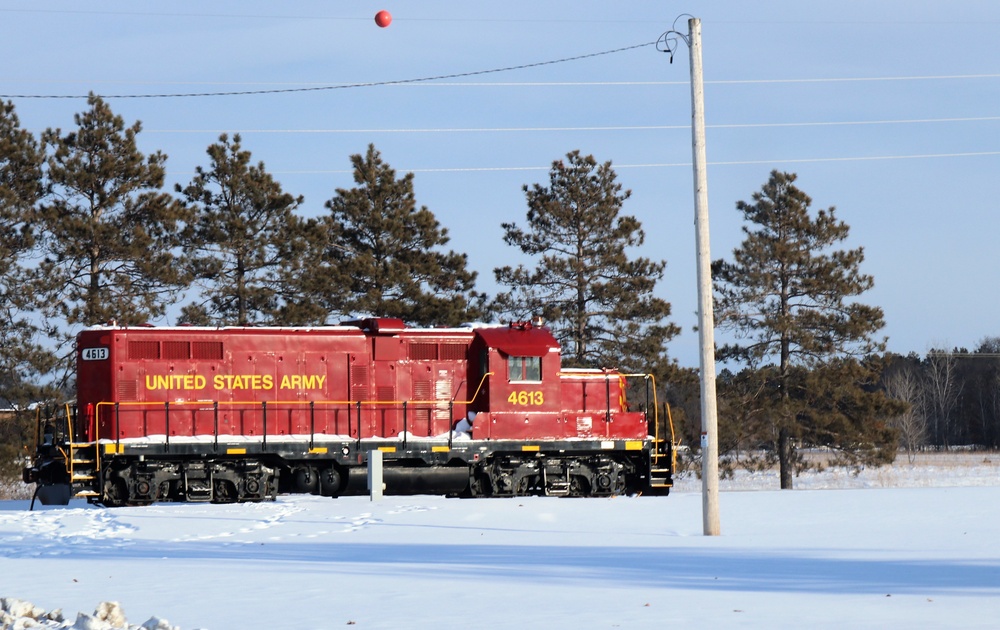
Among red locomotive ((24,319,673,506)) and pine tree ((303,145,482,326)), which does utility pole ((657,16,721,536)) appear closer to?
red locomotive ((24,319,673,506))

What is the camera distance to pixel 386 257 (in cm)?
3534

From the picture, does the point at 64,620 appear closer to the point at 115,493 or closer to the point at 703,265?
the point at 703,265

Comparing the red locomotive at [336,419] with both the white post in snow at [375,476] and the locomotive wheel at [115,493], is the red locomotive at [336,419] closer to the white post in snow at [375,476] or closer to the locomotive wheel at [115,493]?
the locomotive wheel at [115,493]

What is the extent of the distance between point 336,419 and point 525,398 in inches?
151

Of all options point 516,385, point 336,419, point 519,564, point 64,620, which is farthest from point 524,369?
point 64,620

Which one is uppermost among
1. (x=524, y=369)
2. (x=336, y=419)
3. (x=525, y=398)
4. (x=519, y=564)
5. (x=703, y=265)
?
(x=703, y=265)

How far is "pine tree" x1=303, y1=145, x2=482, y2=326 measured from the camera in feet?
111

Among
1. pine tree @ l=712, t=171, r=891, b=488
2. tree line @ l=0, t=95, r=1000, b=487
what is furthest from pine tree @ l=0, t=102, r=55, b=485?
pine tree @ l=712, t=171, r=891, b=488

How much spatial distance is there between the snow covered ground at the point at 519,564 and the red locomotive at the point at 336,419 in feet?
5.83

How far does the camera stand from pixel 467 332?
2444 cm

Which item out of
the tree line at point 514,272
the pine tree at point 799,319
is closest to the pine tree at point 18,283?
the tree line at point 514,272

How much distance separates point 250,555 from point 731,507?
881 centimetres

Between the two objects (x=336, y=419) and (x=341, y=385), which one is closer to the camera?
(x=336, y=419)

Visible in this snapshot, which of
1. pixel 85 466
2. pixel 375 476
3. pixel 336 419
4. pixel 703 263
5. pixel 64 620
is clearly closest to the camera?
pixel 64 620
